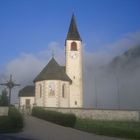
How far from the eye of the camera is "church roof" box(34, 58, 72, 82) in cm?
5809

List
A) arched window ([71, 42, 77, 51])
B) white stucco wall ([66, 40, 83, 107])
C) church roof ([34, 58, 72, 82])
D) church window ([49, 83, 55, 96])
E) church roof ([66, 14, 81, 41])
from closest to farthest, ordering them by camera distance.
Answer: church window ([49, 83, 55, 96])
church roof ([34, 58, 72, 82])
white stucco wall ([66, 40, 83, 107])
arched window ([71, 42, 77, 51])
church roof ([66, 14, 81, 41])

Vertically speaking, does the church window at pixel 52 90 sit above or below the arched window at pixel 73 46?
below

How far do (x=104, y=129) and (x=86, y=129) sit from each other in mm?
3081

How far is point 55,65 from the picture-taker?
60.1 meters

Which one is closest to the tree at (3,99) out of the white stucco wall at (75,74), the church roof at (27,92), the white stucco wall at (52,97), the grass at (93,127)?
the church roof at (27,92)

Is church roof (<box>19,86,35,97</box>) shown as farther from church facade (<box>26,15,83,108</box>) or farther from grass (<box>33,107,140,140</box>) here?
grass (<box>33,107,140,140</box>)

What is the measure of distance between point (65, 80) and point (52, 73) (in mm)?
2786

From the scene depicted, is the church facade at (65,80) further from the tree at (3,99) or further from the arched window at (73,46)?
the tree at (3,99)

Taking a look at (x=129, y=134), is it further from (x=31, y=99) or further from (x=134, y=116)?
(x=31, y=99)

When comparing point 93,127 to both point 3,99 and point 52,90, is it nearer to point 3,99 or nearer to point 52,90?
point 52,90

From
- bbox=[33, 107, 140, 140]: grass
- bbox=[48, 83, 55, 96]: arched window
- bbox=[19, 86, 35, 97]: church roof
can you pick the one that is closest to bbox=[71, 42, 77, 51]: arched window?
bbox=[48, 83, 55, 96]: arched window

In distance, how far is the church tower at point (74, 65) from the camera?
6091cm

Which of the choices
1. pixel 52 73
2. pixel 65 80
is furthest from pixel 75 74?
pixel 52 73

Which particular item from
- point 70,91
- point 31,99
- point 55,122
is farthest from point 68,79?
point 55,122
